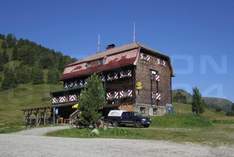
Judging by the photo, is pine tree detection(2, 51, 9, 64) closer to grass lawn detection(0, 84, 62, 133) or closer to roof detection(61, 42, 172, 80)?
grass lawn detection(0, 84, 62, 133)

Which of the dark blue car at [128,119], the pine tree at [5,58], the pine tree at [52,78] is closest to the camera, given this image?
the dark blue car at [128,119]

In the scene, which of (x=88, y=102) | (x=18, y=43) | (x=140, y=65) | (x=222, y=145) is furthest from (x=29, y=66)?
(x=222, y=145)

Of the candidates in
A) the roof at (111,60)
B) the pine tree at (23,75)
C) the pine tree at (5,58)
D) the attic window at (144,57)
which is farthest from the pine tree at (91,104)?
the pine tree at (5,58)

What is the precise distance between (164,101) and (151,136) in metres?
27.7

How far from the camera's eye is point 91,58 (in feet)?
208

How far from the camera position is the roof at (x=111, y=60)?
54.2 m

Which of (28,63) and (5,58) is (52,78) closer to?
(28,63)

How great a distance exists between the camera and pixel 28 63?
172 meters

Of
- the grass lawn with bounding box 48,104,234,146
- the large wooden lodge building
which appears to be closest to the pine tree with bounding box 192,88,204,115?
the large wooden lodge building

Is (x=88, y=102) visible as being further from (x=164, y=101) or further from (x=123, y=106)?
(x=164, y=101)

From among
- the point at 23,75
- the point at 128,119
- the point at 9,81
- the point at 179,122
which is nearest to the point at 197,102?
the point at 179,122

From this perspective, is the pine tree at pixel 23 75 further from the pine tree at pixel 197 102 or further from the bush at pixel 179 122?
the bush at pixel 179 122

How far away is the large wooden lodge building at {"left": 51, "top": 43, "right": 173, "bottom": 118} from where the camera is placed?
53.6m

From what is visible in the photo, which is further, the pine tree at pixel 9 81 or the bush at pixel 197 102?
the pine tree at pixel 9 81
